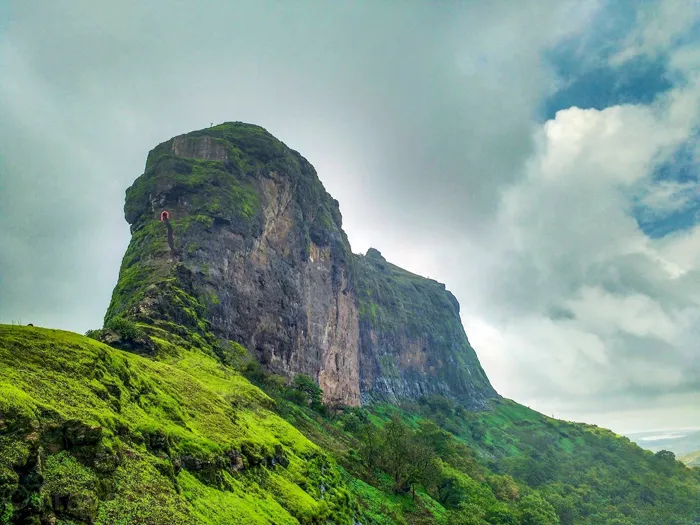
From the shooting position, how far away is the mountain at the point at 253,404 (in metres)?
13.6

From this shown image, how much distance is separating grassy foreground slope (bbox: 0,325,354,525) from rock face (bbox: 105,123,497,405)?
30.4 m

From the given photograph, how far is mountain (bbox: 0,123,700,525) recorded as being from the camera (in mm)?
13602

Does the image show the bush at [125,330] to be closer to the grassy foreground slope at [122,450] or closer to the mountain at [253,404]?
the mountain at [253,404]

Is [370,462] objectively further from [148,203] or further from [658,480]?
[658,480]

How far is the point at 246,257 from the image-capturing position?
81.3 m

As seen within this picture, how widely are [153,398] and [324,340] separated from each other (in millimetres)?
92574

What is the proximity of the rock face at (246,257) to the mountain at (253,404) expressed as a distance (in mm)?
459

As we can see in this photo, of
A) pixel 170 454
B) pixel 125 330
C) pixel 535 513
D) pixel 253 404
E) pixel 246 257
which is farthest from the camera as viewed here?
pixel 246 257

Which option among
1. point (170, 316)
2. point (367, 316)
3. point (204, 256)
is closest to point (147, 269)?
point (204, 256)

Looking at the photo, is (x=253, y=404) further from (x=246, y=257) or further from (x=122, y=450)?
(x=246, y=257)

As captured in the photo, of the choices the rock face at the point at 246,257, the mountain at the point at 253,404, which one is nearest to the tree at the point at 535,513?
the mountain at the point at 253,404

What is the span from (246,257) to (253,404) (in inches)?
1959

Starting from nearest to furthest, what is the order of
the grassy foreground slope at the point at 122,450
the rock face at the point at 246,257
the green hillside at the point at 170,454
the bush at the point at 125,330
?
1. the grassy foreground slope at the point at 122,450
2. the green hillside at the point at 170,454
3. the bush at the point at 125,330
4. the rock face at the point at 246,257

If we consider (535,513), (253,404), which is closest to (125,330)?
(253,404)
